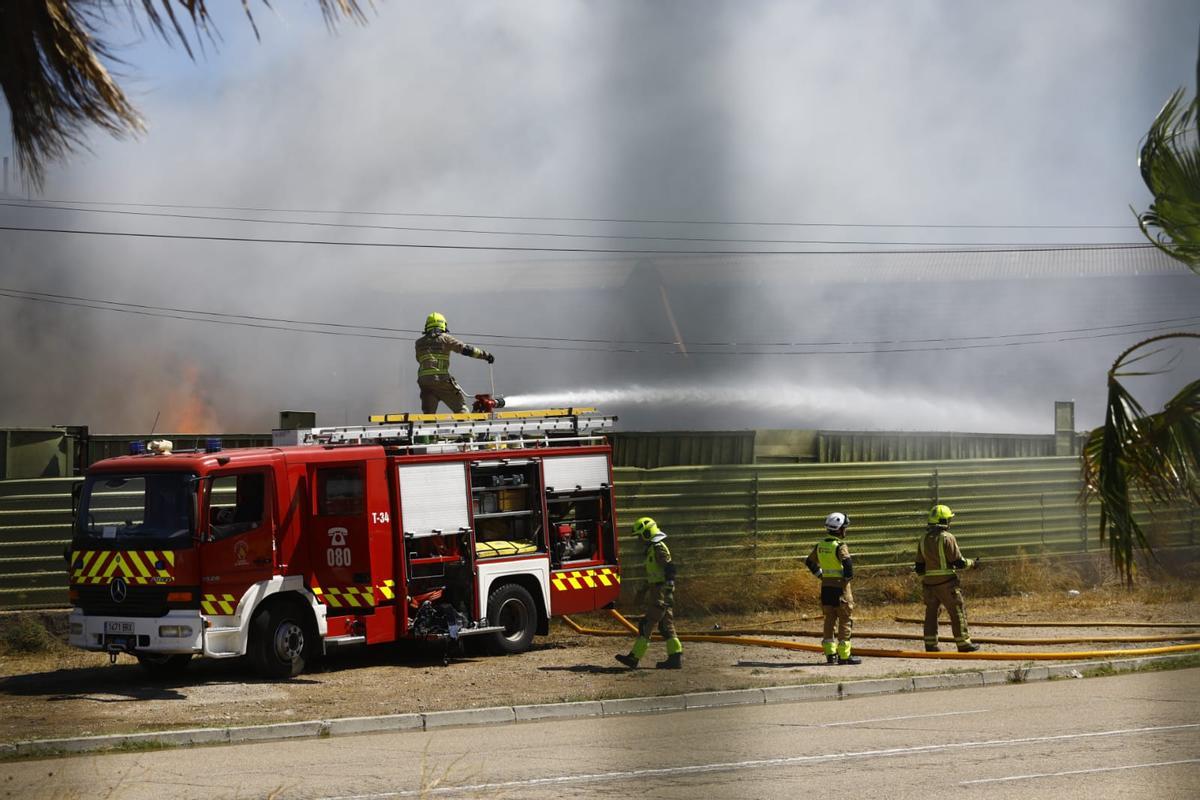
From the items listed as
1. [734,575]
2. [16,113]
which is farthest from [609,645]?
[16,113]

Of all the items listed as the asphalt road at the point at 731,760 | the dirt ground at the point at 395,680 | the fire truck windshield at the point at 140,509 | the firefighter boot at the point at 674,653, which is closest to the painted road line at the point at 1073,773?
the asphalt road at the point at 731,760

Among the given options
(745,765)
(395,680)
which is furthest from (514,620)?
(745,765)

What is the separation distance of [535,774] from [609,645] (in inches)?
292

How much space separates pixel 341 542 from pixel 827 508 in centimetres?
842

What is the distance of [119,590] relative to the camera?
13.1 meters

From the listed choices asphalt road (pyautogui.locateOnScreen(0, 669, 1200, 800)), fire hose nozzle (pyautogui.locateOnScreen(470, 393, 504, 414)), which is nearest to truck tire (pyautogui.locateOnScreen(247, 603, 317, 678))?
asphalt road (pyautogui.locateOnScreen(0, 669, 1200, 800))

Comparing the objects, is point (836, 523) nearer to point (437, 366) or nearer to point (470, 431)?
point (470, 431)

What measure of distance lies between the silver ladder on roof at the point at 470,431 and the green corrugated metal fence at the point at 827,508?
2.35 metres

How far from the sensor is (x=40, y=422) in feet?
132

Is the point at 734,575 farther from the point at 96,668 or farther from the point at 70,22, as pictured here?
the point at 70,22

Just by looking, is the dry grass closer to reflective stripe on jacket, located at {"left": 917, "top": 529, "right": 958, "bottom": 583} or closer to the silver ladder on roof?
the silver ladder on roof

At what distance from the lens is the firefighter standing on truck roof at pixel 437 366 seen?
16.4 metres

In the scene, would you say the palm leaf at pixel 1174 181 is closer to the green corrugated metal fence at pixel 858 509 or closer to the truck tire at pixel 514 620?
the truck tire at pixel 514 620

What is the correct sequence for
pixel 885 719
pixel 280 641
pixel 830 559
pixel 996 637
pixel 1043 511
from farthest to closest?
pixel 1043 511, pixel 996 637, pixel 830 559, pixel 280 641, pixel 885 719
